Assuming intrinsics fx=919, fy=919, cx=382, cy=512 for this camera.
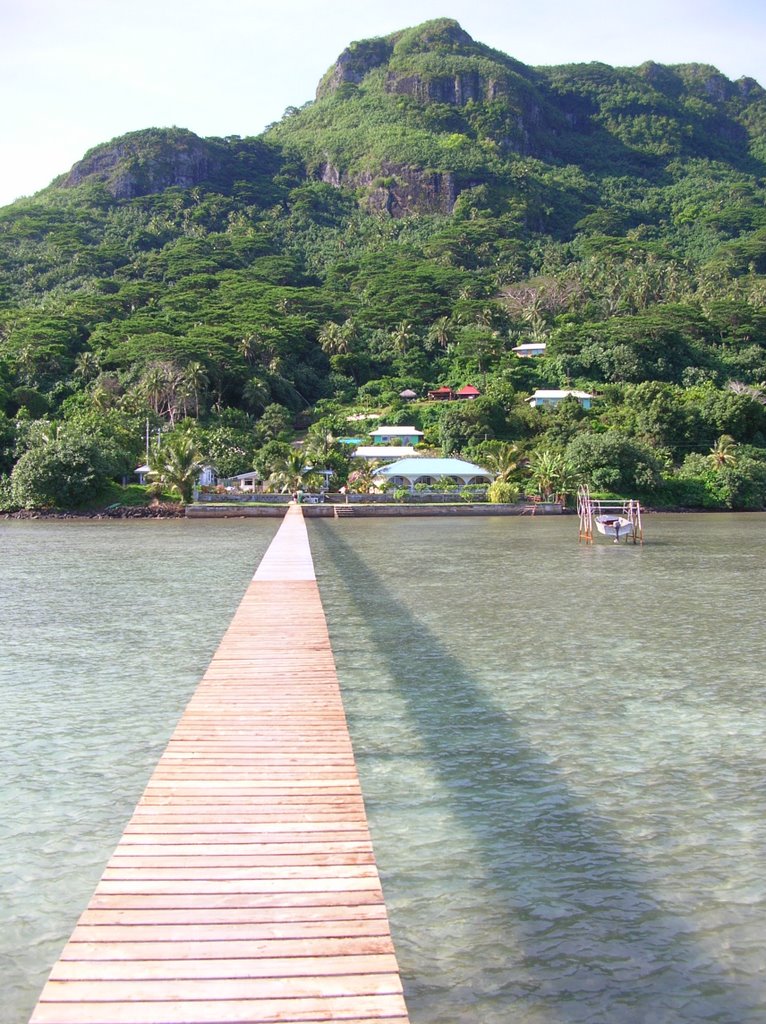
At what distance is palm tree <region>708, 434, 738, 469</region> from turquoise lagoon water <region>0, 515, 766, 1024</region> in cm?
4833

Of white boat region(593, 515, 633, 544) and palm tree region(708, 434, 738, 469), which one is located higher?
palm tree region(708, 434, 738, 469)

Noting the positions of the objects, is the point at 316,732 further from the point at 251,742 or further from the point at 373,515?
the point at 373,515

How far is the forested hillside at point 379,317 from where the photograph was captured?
6738 cm

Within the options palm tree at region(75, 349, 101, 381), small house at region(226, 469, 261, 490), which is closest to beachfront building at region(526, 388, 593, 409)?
small house at region(226, 469, 261, 490)

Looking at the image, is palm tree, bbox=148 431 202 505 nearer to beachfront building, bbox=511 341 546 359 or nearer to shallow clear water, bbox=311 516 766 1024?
shallow clear water, bbox=311 516 766 1024

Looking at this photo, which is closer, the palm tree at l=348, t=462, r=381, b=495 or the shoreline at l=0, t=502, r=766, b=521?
the shoreline at l=0, t=502, r=766, b=521

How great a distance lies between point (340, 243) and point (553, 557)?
145 metres

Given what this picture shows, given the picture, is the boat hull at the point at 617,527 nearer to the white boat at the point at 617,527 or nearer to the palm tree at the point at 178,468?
the white boat at the point at 617,527

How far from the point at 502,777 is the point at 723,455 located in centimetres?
6291

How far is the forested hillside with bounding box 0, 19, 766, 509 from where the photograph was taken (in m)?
67.4

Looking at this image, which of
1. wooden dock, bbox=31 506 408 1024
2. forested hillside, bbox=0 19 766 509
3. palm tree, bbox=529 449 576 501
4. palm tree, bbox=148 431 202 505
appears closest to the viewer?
wooden dock, bbox=31 506 408 1024

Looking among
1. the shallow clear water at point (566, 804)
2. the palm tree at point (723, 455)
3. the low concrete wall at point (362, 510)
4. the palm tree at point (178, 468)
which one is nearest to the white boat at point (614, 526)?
the shallow clear water at point (566, 804)

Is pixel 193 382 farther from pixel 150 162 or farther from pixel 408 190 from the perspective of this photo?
pixel 150 162

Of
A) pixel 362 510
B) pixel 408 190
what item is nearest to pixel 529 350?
pixel 362 510
